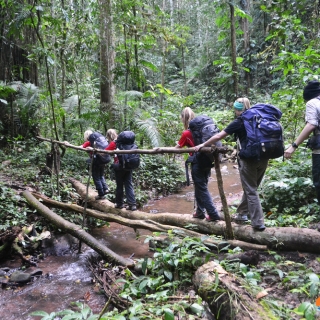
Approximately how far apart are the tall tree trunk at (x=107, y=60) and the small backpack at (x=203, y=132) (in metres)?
6.51

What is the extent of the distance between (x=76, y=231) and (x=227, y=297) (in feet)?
12.8

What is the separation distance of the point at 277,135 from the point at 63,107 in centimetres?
913

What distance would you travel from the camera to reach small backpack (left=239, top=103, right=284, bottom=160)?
13.8 ft

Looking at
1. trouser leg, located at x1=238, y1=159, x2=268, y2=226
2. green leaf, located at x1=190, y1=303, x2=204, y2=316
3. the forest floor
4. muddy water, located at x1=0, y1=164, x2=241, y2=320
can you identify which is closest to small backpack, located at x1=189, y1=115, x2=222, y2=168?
trouser leg, located at x1=238, y1=159, x2=268, y2=226

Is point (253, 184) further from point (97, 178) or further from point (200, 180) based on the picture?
point (97, 178)

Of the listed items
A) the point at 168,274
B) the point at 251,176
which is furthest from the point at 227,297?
the point at 251,176

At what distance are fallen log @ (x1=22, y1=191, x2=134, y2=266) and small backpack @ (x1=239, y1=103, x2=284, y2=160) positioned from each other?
2.48m

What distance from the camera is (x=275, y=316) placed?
250 cm

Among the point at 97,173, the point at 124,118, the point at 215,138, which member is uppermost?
the point at 124,118

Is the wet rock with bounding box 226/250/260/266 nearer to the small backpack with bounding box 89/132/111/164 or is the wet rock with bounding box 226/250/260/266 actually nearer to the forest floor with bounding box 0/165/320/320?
the forest floor with bounding box 0/165/320/320

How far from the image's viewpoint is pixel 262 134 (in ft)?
13.9

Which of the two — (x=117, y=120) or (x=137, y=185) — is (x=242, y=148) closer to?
(x=137, y=185)

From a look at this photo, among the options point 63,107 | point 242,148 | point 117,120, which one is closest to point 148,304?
point 242,148

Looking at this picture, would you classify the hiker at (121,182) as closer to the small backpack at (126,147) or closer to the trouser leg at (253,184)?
the small backpack at (126,147)
